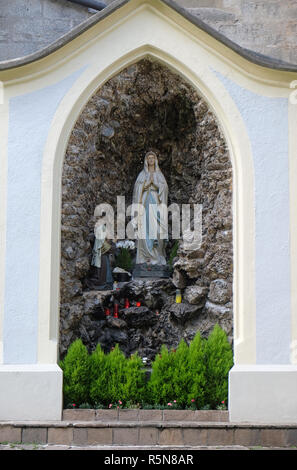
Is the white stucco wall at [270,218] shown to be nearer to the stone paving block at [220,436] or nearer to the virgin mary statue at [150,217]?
the stone paving block at [220,436]

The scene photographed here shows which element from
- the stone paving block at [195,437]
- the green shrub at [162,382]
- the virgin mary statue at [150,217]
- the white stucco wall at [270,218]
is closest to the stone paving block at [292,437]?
the white stucco wall at [270,218]

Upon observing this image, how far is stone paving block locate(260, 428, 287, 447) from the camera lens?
19.3 feet

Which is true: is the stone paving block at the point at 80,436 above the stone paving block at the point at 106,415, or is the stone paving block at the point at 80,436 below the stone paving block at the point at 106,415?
below

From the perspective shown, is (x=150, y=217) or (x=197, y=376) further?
(x=150, y=217)

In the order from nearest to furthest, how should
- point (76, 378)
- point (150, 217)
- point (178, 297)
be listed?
point (76, 378) < point (178, 297) < point (150, 217)

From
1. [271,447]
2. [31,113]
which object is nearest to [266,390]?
[271,447]

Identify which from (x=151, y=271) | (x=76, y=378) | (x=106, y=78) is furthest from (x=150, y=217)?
(x=76, y=378)

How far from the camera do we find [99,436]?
5.86 m

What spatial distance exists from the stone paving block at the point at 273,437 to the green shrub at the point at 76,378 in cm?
190

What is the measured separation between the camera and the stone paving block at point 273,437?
19.3 ft

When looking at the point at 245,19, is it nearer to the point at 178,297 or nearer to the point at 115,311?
the point at 178,297

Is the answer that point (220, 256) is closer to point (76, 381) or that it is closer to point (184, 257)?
point (184, 257)

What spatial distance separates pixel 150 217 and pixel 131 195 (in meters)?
0.70

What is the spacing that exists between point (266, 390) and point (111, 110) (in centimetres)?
470
